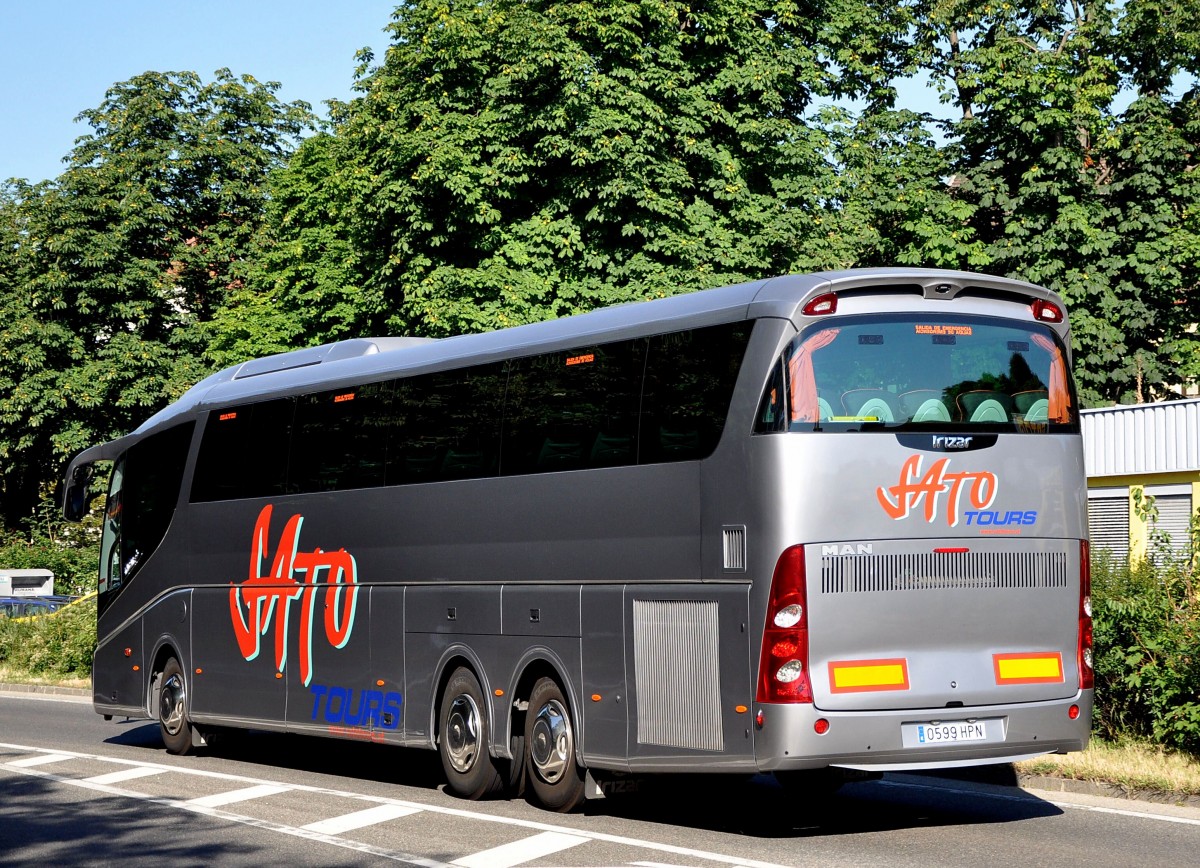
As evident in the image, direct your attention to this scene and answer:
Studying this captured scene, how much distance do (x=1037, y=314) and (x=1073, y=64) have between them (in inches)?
1162

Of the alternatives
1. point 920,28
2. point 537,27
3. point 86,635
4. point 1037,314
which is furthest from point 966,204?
point 1037,314

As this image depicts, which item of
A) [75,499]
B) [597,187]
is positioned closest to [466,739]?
[75,499]

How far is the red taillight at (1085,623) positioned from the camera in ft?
36.0

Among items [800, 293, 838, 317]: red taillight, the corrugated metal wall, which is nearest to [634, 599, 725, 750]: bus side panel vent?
[800, 293, 838, 317]: red taillight

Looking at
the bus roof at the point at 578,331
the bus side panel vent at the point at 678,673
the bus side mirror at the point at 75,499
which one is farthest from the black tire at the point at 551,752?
the bus side mirror at the point at 75,499

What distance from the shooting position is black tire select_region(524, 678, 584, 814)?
1216 cm

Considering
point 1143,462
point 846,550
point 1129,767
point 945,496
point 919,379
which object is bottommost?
point 1129,767

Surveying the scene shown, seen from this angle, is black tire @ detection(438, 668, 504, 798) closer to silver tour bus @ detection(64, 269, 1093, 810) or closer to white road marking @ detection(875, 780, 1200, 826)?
silver tour bus @ detection(64, 269, 1093, 810)

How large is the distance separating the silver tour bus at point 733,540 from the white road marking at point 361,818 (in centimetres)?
90

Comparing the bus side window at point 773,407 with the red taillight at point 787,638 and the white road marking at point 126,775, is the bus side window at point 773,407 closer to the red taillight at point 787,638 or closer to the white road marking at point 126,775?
the red taillight at point 787,638

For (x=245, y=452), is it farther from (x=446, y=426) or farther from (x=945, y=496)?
(x=945, y=496)

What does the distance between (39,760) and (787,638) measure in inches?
369

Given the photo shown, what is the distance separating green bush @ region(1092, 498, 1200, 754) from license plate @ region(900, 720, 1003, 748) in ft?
9.54

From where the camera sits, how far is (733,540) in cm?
1049
